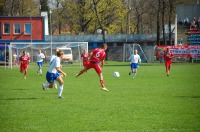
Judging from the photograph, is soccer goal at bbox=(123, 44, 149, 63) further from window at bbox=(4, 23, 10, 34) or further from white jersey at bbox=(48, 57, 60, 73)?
white jersey at bbox=(48, 57, 60, 73)

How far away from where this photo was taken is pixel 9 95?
61.9 feet

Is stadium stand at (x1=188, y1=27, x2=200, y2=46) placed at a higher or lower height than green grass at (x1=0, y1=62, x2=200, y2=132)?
higher

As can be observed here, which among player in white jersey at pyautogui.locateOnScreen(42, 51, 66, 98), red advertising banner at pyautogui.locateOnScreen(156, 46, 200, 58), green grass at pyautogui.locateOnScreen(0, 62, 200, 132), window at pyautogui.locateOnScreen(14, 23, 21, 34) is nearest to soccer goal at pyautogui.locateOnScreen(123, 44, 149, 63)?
red advertising banner at pyautogui.locateOnScreen(156, 46, 200, 58)

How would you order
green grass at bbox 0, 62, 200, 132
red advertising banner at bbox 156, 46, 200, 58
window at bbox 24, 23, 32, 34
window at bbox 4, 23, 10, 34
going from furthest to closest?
window at bbox 4, 23, 10, 34 → window at bbox 24, 23, 32, 34 → red advertising banner at bbox 156, 46, 200, 58 → green grass at bbox 0, 62, 200, 132

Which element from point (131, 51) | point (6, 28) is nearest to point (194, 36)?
point (131, 51)

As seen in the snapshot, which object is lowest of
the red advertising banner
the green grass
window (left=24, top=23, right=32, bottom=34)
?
the green grass

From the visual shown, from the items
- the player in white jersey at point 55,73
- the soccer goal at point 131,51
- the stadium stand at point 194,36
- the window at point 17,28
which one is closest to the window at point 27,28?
the window at point 17,28

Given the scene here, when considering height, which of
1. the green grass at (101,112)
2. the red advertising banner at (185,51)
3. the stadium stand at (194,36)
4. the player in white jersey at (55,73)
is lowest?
the green grass at (101,112)

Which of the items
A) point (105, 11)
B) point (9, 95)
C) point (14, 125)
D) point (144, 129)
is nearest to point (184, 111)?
point (144, 129)

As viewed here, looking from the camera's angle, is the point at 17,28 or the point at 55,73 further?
the point at 17,28

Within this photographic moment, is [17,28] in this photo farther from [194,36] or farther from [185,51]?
[185,51]

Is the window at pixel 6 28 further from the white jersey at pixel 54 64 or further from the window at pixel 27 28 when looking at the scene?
the white jersey at pixel 54 64

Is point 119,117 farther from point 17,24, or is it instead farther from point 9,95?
point 17,24

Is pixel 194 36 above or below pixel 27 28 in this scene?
below
